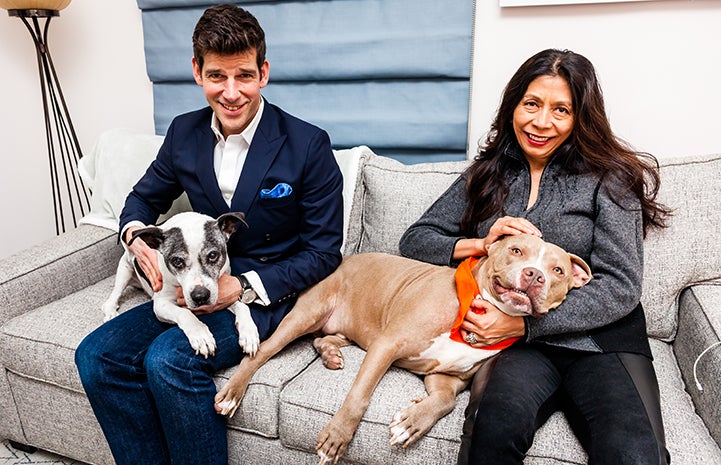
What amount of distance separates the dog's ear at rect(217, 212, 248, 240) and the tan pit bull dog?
32 cm

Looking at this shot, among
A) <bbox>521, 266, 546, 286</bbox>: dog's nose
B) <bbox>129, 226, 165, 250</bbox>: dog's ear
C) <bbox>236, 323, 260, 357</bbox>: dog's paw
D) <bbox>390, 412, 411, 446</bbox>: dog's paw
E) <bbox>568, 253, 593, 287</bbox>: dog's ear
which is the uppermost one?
<bbox>129, 226, 165, 250</bbox>: dog's ear

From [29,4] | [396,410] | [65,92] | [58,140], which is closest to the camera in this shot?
[396,410]

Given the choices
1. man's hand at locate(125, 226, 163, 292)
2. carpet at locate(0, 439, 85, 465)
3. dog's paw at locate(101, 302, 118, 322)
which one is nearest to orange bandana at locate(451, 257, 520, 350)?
man's hand at locate(125, 226, 163, 292)

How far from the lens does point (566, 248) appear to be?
68.3 inches

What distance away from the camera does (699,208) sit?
6.23ft

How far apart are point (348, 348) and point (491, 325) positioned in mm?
519

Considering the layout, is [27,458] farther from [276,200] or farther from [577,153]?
[577,153]

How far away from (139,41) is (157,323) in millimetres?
1750

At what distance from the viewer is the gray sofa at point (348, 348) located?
1.55 meters

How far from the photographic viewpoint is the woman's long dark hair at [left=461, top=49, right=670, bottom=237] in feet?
5.63

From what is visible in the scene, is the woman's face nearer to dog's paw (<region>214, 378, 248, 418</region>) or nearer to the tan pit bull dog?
the tan pit bull dog

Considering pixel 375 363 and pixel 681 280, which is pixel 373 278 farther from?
pixel 681 280

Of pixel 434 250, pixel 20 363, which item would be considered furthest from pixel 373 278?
pixel 20 363

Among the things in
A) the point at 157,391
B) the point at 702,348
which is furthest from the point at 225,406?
the point at 702,348
